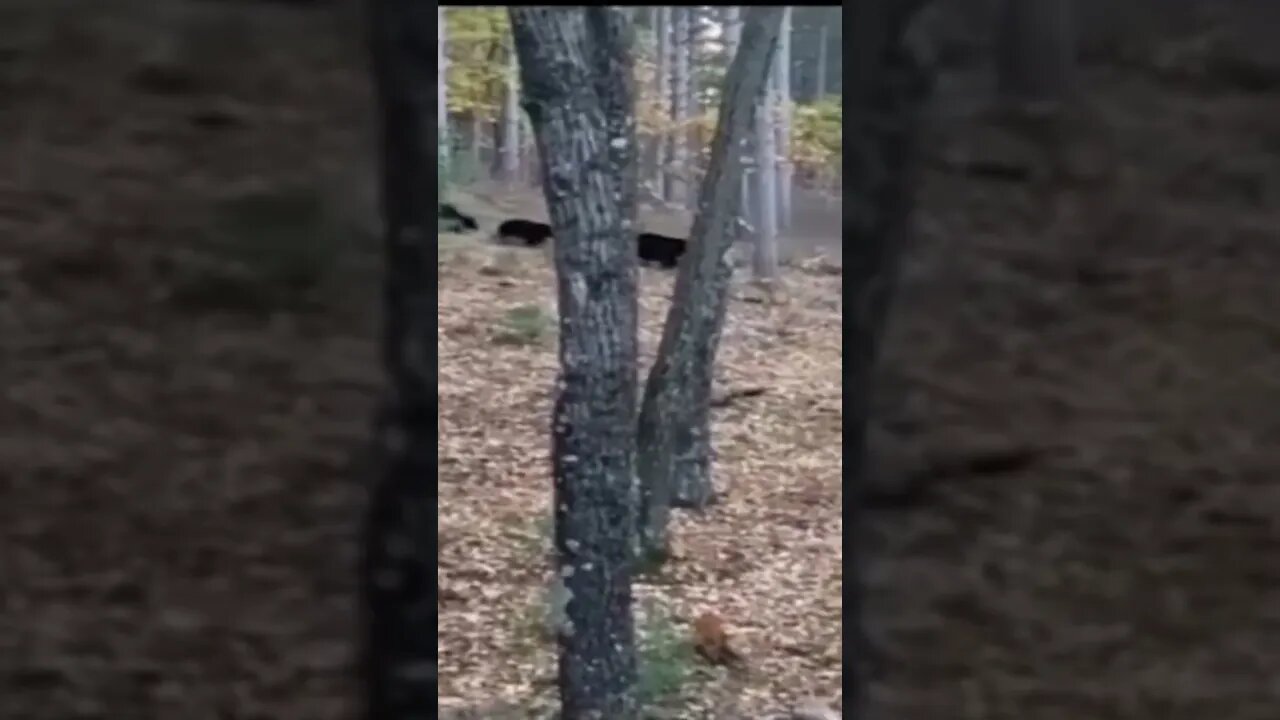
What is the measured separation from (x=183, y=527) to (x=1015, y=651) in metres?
0.64

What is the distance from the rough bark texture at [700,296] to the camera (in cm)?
446

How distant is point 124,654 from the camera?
109 cm

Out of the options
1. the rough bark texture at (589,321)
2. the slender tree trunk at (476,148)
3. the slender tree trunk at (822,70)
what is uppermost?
the slender tree trunk at (822,70)

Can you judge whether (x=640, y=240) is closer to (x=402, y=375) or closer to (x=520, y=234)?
(x=520, y=234)

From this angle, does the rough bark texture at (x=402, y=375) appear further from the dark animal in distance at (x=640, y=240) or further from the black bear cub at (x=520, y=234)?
the black bear cub at (x=520, y=234)

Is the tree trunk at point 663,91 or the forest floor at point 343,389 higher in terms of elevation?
the tree trunk at point 663,91

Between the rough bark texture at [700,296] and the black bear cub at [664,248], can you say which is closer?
the rough bark texture at [700,296]

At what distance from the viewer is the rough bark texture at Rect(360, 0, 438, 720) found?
3.50 feet

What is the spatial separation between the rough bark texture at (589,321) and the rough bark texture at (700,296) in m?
1.07

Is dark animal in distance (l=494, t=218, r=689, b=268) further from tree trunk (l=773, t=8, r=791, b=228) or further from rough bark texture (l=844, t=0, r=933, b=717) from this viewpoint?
rough bark texture (l=844, t=0, r=933, b=717)

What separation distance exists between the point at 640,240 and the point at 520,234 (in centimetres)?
119

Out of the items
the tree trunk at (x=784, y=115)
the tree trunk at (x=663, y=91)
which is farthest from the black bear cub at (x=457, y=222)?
the tree trunk at (x=784, y=115)

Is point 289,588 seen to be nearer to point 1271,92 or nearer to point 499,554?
point 1271,92

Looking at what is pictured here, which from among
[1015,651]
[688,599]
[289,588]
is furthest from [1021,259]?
[688,599]
